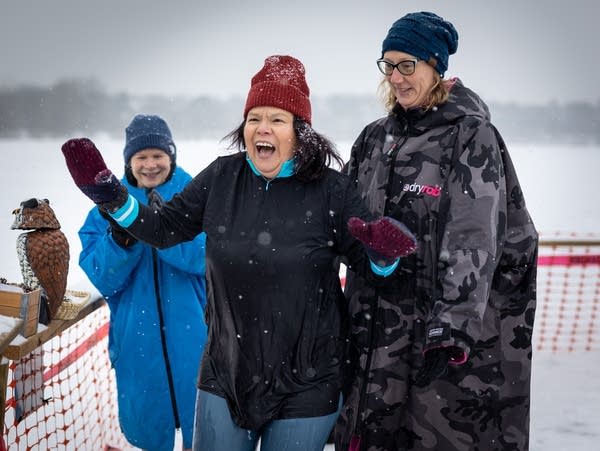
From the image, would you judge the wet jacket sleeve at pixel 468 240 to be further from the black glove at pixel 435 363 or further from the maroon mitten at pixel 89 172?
the maroon mitten at pixel 89 172

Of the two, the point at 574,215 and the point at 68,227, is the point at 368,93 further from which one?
the point at 68,227

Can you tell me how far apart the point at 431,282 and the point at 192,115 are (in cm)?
5818

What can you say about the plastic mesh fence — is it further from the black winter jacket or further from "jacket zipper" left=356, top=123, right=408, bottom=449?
"jacket zipper" left=356, top=123, right=408, bottom=449

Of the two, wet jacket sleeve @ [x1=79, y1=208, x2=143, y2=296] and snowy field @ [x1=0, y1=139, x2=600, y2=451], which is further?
snowy field @ [x1=0, y1=139, x2=600, y2=451]

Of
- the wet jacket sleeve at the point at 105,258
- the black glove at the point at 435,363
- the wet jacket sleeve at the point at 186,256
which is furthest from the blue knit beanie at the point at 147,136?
the black glove at the point at 435,363

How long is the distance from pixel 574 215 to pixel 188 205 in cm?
1938

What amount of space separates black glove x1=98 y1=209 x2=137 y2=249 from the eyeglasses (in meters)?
1.05

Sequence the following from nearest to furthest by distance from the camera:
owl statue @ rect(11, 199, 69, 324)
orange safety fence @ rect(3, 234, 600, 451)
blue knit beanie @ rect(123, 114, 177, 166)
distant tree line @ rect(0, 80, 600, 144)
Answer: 1. owl statue @ rect(11, 199, 69, 324)
2. blue knit beanie @ rect(123, 114, 177, 166)
3. orange safety fence @ rect(3, 234, 600, 451)
4. distant tree line @ rect(0, 80, 600, 144)

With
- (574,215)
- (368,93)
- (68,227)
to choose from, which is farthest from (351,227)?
(368,93)

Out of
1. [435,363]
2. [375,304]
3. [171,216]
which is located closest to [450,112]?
[375,304]

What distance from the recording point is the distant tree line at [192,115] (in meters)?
42.9

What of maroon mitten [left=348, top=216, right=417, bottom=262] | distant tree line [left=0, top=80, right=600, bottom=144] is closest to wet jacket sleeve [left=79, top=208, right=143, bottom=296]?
maroon mitten [left=348, top=216, right=417, bottom=262]

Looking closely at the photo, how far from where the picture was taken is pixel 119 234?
2125 mm

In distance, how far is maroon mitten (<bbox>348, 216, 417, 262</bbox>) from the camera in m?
1.62
